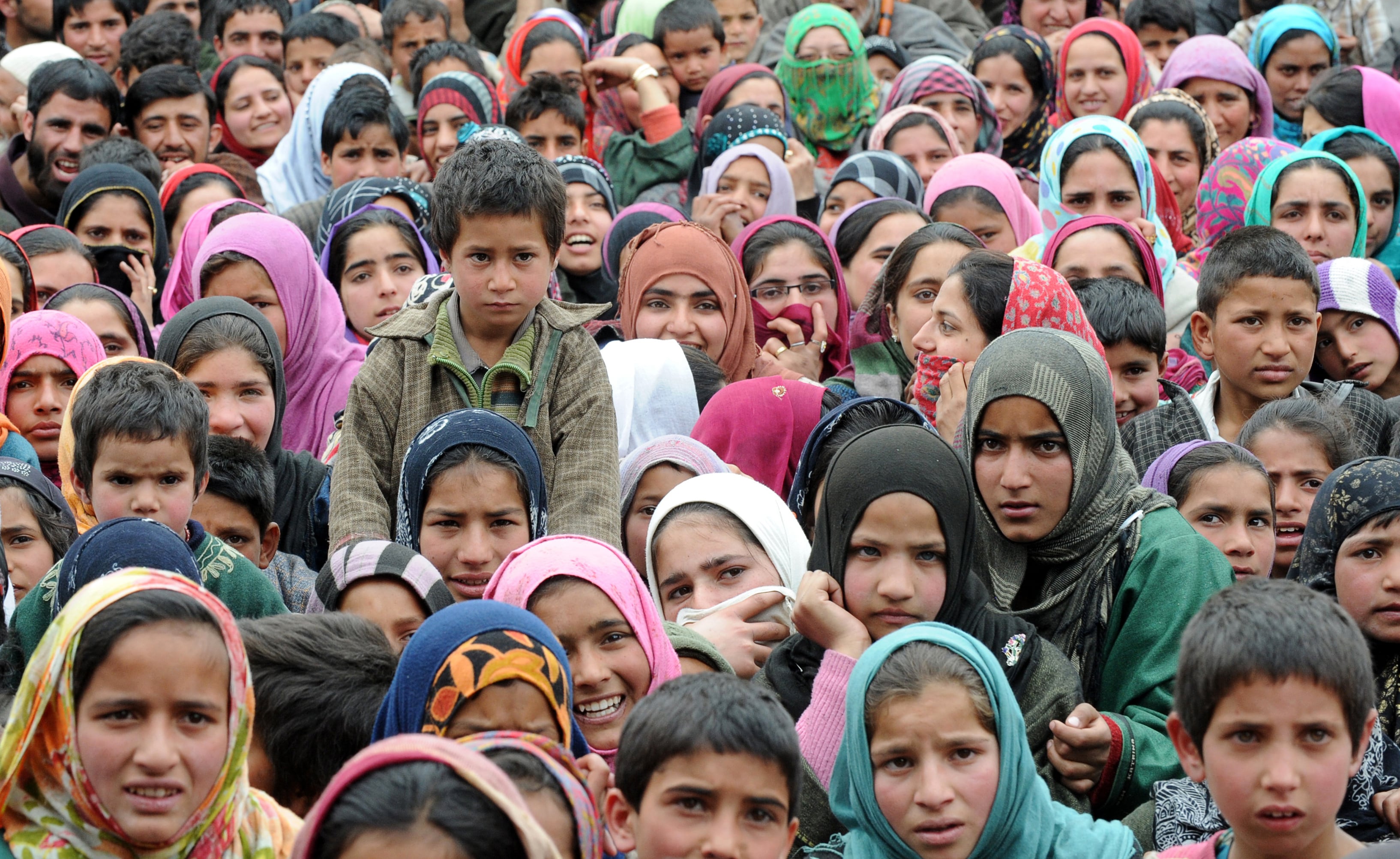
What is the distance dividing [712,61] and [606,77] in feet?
2.20

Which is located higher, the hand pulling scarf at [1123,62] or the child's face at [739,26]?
the child's face at [739,26]

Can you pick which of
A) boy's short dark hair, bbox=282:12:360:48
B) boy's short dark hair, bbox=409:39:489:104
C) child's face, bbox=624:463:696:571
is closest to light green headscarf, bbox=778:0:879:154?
boy's short dark hair, bbox=409:39:489:104

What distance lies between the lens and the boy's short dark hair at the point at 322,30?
936 centimetres

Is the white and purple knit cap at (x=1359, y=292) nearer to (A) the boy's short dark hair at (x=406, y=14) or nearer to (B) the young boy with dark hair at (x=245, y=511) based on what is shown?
(B) the young boy with dark hair at (x=245, y=511)

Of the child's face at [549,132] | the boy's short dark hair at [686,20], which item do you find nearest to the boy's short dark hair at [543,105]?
the child's face at [549,132]

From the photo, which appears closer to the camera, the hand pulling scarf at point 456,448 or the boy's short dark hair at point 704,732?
the boy's short dark hair at point 704,732

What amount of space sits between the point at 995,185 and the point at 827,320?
115cm

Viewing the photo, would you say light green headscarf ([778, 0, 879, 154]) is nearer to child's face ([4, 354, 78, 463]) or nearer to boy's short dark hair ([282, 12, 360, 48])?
boy's short dark hair ([282, 12, 360, 48])

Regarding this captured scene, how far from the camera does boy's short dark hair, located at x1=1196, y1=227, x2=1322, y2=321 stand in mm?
5262

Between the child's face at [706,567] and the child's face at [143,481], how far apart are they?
117 cm

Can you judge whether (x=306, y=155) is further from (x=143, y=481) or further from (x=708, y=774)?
(x=708, y=774)

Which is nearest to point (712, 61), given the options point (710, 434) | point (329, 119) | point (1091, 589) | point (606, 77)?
point (606, 77)

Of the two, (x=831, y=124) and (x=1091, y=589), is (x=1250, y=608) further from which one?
(x=831, y=124)

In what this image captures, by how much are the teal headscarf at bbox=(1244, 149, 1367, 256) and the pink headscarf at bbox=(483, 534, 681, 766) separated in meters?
3.75
